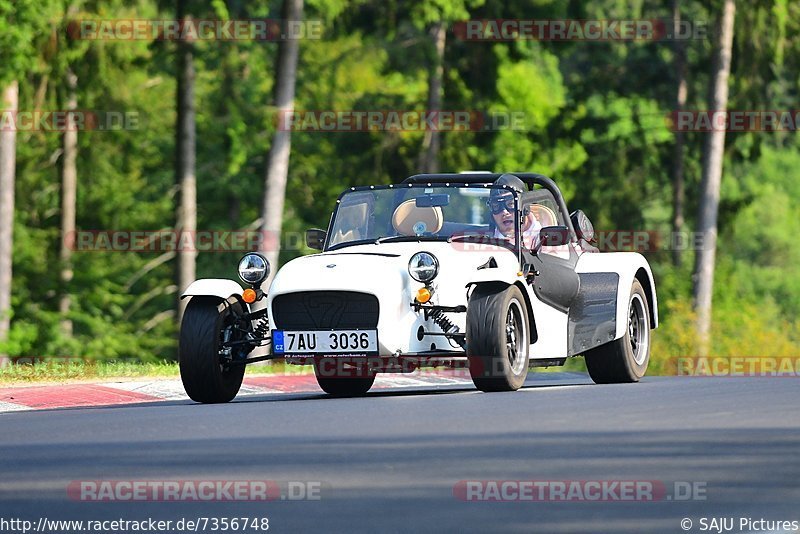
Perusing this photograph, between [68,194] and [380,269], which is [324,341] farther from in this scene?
[68,194]

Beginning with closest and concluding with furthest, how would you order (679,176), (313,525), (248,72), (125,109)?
(313,525)
(125,109)
(679,176)
(248,72)

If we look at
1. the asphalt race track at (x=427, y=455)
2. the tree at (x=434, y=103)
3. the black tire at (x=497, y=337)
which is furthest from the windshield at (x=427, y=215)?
the tree at (x=434, y=103)

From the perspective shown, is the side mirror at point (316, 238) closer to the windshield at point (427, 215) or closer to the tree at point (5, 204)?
the windshield at point (427, 215)

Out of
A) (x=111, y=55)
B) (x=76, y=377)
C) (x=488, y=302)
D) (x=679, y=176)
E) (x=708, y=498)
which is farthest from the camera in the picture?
(x=679, y=176)

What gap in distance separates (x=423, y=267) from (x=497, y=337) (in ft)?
2.76

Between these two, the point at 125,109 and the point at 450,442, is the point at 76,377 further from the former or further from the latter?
the point at 125,109

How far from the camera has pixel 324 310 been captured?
14742 millimetres

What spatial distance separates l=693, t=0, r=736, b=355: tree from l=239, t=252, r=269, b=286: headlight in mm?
24555

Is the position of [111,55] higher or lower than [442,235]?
higher

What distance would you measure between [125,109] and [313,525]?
37.4 metres

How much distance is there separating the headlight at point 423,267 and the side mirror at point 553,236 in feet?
5.19

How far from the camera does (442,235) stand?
16.0 metres

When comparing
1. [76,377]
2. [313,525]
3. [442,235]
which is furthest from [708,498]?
[76,377]

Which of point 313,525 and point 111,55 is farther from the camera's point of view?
point 111,55
